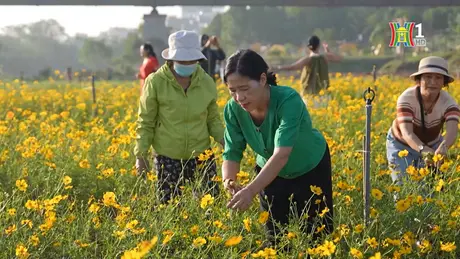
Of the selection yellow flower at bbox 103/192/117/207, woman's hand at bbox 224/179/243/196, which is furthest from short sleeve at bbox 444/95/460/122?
yellow flower at bbox 103/192/117/207

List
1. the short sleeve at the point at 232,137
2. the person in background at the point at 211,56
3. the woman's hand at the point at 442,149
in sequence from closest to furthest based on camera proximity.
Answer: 1. the short sleeve at the point at 232,137
2. the woman's hand at the point at 442,149
3. the person in background at the point at 211,56

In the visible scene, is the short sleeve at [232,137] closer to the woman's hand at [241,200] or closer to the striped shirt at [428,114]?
the woman's hand at [241,200]

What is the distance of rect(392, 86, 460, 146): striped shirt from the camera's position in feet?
12.9

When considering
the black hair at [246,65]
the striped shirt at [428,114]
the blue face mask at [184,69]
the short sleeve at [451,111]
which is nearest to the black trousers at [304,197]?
the black hair at [246,65]

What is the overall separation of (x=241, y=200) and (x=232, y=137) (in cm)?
50

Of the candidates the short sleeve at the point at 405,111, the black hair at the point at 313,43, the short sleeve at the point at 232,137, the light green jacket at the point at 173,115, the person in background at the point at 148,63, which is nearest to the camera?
the short sleeve at the point at 232,137

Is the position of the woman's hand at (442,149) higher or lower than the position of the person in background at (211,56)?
lower

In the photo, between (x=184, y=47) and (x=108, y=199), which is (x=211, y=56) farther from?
(x=108, y=199)

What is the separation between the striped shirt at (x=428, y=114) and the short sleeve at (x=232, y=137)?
4.23 feet

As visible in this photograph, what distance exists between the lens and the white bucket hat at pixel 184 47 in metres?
3.68

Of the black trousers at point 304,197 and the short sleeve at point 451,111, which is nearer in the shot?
the black trousers at point 304,197

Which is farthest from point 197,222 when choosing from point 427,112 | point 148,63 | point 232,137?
point 148,63

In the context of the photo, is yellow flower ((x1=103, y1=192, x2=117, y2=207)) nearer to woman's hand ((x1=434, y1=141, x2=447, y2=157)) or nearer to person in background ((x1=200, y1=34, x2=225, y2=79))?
woman's hand ((x1=434, y1=141, x2=447, y2=157))

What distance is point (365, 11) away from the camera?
282 feet
